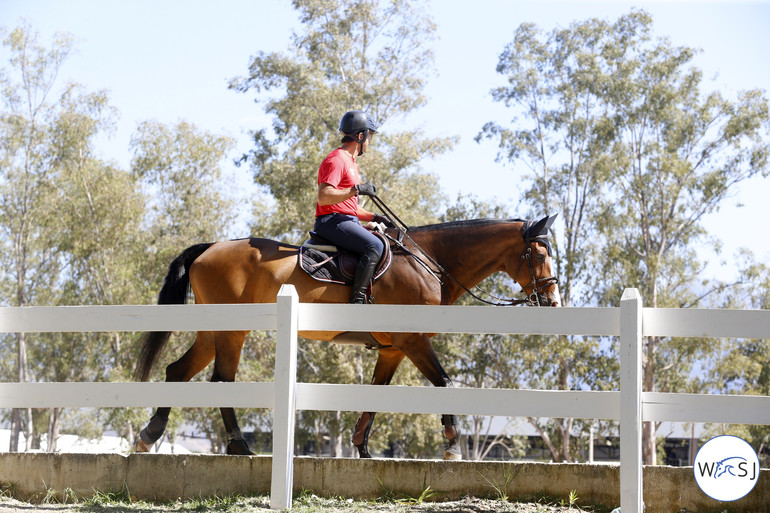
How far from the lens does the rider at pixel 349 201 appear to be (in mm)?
6645

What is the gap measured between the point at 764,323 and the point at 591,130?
30602 mm

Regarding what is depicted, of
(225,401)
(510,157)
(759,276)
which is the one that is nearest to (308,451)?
(510,157)

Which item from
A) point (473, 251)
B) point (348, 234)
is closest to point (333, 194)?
point (348, 234)

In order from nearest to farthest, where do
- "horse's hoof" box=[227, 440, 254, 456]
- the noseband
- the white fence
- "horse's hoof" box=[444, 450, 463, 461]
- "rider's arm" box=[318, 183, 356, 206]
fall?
1. the white fence
2. "horse's hoof" box=[444, 450, 463, 461]
3. "horse's hoof" box=[227, 440, 254, 456]
4. "rider's arm" box=[318, 183, 356, 206]
5. the noseband

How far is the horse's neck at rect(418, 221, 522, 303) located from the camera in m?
7.11

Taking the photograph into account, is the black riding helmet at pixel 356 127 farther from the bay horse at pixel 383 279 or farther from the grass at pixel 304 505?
the grass at pixel 304 505

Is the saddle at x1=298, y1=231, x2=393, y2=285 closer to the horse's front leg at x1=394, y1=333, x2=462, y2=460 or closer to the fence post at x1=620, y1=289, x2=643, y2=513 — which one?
the horse's front leg at x1=394, y1=333, x2=462, y2=460

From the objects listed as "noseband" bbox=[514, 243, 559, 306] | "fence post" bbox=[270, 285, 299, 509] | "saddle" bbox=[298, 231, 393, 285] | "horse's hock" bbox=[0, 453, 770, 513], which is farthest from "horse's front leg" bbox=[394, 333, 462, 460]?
"fence post" bbox=[270, 285, 299, 509]

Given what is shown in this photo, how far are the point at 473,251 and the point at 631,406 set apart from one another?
2.59 m

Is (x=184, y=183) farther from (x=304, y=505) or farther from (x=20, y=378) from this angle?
(x=304, y=505)

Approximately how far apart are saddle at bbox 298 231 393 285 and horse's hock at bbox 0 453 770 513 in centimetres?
176

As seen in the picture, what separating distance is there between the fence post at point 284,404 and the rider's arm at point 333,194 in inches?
59.6

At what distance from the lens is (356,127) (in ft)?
22.7

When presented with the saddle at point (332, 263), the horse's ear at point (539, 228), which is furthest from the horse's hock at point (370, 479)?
the horse's ear at point (539, 228)
